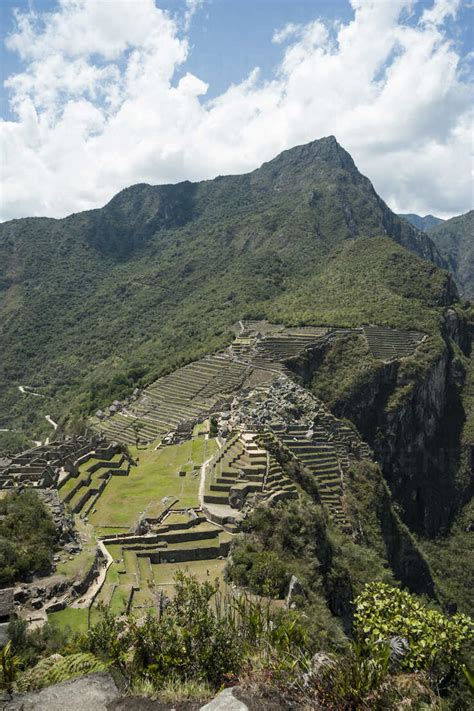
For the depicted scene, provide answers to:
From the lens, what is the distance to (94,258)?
542 ft

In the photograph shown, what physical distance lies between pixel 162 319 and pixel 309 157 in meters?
101

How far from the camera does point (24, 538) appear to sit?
793 inches

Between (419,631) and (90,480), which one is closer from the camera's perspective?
(419,631)

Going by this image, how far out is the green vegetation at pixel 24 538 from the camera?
17719 mm

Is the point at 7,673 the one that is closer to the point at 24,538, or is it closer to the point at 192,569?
the point at 24,538

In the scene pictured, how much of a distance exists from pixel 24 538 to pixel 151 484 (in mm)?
11661

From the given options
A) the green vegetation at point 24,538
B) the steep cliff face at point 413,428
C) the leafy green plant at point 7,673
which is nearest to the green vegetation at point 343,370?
the steep cliff face at point 413,428

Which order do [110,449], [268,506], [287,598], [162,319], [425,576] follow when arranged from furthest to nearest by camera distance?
[162,319], [425,576], [110,449], [268,506], [287,598]

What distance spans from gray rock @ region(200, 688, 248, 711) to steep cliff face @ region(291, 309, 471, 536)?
5508cm

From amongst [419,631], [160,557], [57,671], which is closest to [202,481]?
[160,557]

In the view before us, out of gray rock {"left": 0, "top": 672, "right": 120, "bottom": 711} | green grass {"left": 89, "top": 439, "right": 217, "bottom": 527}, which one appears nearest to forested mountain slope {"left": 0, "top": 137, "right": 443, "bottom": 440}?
green grass {"left": 89, "top": 439, "right": 217, "bottom": 527}

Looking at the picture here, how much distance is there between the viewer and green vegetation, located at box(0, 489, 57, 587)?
1772cm

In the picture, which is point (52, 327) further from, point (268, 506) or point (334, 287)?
point (268, 506)

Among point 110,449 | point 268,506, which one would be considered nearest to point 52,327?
point 110,449
